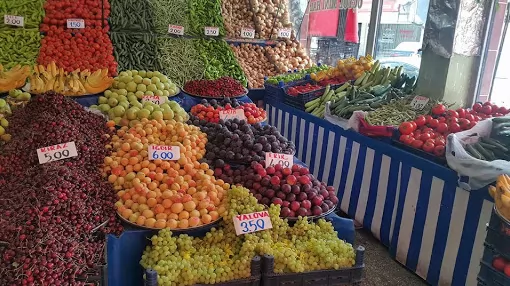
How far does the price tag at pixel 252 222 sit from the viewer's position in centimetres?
222

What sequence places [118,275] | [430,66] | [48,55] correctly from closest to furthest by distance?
[118,275] < [430,66] < [48,55]

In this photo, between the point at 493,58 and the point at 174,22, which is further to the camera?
the point at 174,22

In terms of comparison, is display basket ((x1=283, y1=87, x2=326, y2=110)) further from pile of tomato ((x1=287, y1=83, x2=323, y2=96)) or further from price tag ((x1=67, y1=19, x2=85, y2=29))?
price tag ((x1=67, y1=19, x2=85, y2=29))

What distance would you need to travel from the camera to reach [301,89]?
5.55 metres

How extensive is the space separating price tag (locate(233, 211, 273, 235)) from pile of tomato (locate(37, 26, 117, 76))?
3.61m

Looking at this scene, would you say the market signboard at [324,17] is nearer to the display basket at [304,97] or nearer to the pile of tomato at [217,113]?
the display basket at [304,97]

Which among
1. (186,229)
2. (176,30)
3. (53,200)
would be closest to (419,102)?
(186,229)

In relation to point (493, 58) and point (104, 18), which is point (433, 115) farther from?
point (104, 18)

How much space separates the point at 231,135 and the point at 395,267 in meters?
1.86

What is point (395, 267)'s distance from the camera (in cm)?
350

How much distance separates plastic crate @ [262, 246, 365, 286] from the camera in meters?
2.06

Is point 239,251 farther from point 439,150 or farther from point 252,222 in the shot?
point 439,150

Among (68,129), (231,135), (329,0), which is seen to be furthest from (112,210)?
(329,0)

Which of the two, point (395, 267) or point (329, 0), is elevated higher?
point (329, 0)
